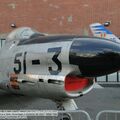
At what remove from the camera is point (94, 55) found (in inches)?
255

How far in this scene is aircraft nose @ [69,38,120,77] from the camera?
6.46 metres

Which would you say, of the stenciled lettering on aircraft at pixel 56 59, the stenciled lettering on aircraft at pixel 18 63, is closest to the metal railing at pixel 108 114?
the stenciled lettering on aircraft at pixel 56 59

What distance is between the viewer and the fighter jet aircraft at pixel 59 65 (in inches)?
257

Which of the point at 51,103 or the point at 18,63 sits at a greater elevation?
the point at 18,63

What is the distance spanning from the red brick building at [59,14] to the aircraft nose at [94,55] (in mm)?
28460

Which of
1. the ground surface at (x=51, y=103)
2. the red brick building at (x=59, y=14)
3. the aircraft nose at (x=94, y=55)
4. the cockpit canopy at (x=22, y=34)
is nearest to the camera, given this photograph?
the aircraft nose at (x=94, y=55)

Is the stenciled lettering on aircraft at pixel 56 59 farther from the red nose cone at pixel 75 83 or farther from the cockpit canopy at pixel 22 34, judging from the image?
the cockpit canopy at pixel 22 34

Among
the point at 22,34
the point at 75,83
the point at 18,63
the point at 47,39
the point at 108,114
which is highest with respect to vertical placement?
the point at 47,39

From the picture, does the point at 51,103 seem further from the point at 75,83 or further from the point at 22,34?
the point at 75,83

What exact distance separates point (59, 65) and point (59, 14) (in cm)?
2898

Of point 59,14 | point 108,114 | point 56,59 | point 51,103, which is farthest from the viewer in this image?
point 59,14

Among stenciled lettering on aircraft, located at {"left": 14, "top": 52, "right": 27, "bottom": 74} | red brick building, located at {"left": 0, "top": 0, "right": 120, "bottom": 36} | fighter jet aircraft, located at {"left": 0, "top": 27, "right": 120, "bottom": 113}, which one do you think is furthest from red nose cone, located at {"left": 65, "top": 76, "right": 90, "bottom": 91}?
red brick building, located at {"left": 0, "top": 0, "right": 120, "bottom": 36}

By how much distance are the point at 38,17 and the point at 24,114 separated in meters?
30.1

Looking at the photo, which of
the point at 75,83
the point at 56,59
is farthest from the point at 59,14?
the point at 56,59
